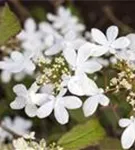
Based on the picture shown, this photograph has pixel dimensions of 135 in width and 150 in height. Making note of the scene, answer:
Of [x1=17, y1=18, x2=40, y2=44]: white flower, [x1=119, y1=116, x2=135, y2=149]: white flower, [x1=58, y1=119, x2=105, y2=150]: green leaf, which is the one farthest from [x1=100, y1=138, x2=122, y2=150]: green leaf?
[x1=17, y1=18, x2=40, y2=44]: white flower

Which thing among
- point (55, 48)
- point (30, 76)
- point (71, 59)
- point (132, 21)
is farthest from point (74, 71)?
point (132, 21)

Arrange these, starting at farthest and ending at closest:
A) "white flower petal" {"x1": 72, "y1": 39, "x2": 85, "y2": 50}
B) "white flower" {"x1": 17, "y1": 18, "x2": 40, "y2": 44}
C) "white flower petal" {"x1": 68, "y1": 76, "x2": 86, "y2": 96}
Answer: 1. "white flower" {"x1": 17, "y1": 18, "x2": 40, "y2": 44}
2. "white flower petal" {"x1": 72, "y1": 39, "x2": 85, "y2": 50}
3. "white flower petal" {"x1": 68, "y1": 76, "x2": 86, "y2": 96}

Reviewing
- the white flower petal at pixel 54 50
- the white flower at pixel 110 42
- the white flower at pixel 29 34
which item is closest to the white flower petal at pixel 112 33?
the white flower at pixel 110 42

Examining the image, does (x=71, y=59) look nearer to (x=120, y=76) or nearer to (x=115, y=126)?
(x=120, y=76)

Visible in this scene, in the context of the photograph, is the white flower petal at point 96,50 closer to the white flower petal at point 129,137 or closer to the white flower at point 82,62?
the white flower at point 82,62

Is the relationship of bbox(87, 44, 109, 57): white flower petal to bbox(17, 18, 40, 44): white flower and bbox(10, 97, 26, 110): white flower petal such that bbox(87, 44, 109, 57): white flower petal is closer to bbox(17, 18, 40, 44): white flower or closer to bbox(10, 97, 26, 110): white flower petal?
bbox(10, 97, 26, 110): white flower petal
